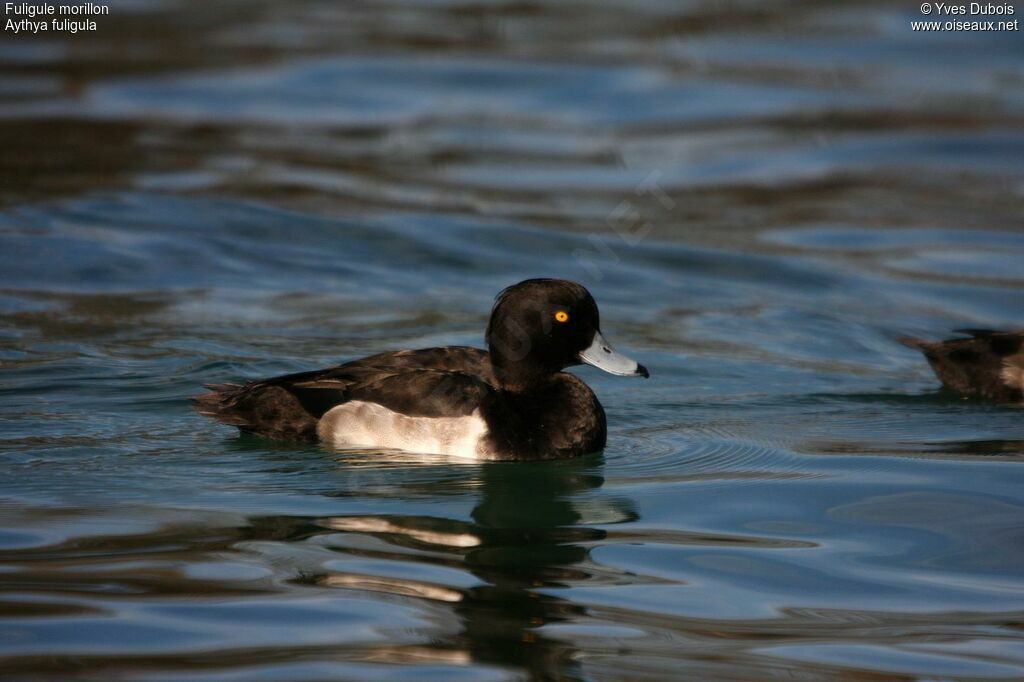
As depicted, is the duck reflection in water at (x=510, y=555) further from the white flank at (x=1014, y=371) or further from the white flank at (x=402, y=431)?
the white flank at (x=1014, y=371)

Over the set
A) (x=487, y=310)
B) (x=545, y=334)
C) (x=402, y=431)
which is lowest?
(x=402, y=431)

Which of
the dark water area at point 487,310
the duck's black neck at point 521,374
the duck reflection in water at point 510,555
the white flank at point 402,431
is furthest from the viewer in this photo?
the duck's black neck at point 521,374

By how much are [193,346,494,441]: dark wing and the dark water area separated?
19cm

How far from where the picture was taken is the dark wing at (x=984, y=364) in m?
9.83

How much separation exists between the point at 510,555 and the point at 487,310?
5.80m

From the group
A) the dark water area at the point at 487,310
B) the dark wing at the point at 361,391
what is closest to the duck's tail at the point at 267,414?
the dark wing at the point at 361,391

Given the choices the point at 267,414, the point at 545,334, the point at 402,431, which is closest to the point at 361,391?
the point at 402,431

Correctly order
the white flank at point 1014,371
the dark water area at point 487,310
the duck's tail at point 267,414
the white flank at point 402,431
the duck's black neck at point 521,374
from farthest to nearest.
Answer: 1. the white flank at point 1014,371
2. the duck's black neck at point 521,374
3. the duck's tail at point 267,414
4. the white flank at point 402,431
5. the dark water area at point 487,310

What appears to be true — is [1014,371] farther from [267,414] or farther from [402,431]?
[267,414]

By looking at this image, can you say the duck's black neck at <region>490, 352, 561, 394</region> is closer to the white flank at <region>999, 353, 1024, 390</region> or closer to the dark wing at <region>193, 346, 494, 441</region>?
the dark wing at <region>193, 346, 494, 441</region>

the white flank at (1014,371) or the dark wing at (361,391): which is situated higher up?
the dark wing at (361,391)

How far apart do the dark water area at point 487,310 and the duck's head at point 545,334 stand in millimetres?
598

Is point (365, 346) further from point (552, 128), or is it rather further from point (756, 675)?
point (552, 128)

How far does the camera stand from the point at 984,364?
988 centimetres
